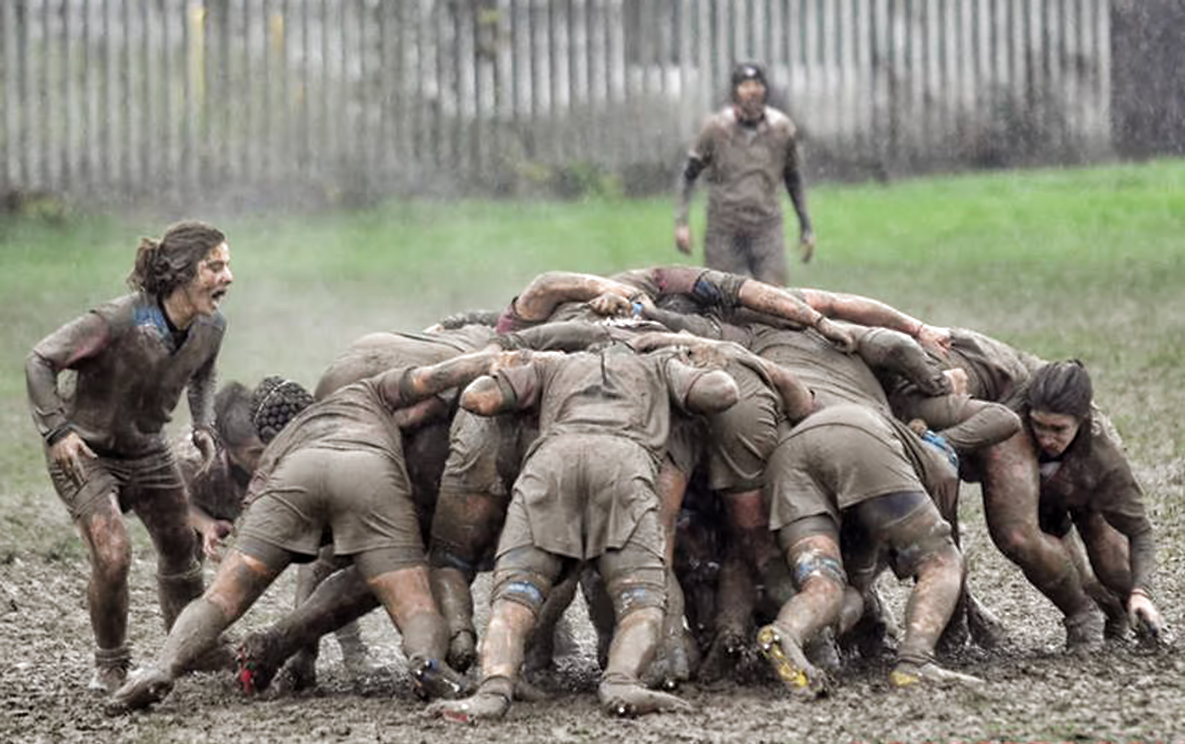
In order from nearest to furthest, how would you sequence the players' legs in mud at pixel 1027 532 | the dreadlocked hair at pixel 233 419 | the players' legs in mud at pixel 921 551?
1. the players' legs in mud at pixel 921 551
2. the players' legs in mud at pixel 1027 532
3. the dreadlocked hair at pixel 233 419

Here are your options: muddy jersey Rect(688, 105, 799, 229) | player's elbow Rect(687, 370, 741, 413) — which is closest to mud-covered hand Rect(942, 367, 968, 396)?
player's elbow Rect(687, 370, 741, 413)

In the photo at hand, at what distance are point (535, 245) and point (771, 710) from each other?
14.3 meters

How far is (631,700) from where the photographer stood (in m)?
8.66

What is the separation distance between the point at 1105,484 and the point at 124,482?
407cm

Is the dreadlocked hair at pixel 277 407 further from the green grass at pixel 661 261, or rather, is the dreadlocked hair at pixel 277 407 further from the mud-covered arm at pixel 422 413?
the green grass at pixel 661 261

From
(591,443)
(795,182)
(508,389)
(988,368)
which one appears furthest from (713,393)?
(795,182)

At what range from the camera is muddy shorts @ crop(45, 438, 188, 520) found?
994 cm

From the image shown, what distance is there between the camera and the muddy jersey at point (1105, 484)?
34.8 feet

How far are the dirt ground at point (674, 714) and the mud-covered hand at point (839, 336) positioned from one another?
1.36 meters

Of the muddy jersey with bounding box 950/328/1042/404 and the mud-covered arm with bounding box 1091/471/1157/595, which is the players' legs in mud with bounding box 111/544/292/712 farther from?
the mud-covered arm with bounding box 1091/471/1157/595

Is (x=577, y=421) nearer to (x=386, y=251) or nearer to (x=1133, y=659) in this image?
(x=1133, y=659)

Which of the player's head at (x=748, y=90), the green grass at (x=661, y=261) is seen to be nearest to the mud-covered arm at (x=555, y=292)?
the player's head at (x=748, y=90)

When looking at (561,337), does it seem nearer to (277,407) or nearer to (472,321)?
(472,321)

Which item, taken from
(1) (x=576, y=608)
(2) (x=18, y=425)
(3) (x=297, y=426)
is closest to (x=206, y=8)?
(2) (x=18, y=425)
